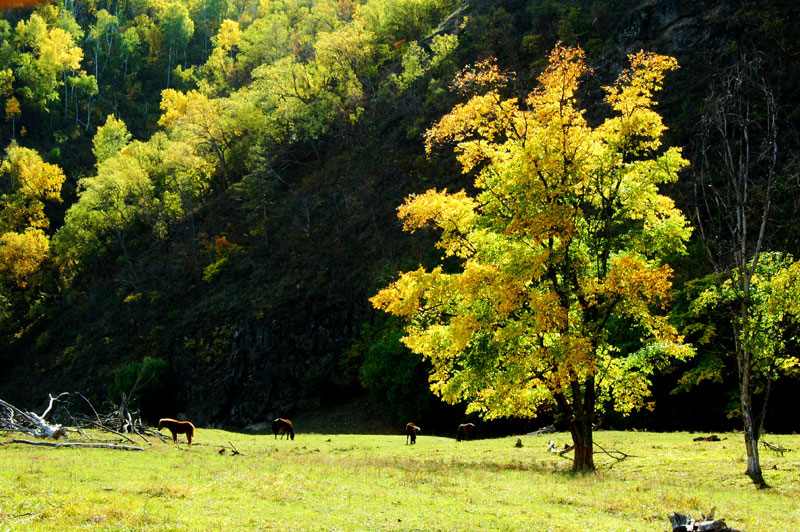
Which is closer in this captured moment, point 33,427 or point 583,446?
point 583,446

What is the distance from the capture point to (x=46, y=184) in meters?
106

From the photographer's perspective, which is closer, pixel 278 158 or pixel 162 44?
pixel 278 158

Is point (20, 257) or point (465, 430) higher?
point (20, 257)

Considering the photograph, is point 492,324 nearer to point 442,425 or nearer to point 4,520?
point 4,520

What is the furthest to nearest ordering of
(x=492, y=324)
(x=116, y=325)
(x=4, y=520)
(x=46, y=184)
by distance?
1. (x=46, y=184)
2. (x=116, y=325)
3. (x=492, y=324)
4. (x=4, y=520)

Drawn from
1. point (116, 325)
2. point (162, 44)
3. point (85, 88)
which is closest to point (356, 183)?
point (116, 325)

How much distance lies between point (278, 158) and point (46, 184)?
163 feet

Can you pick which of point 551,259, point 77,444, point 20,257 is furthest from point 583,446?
point 20,257

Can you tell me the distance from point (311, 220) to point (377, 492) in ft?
211

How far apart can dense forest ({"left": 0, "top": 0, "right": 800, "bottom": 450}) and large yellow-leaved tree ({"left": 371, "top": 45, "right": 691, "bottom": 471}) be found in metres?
14.2

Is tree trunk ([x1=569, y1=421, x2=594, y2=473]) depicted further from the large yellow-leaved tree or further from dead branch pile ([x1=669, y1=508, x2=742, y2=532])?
dead branch pile ([x1=669, y1=508, x2=742, y2=532])

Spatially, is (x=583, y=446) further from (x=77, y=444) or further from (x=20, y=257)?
(x=20, y=257)

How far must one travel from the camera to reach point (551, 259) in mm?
20500

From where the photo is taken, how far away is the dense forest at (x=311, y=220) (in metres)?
51.0
